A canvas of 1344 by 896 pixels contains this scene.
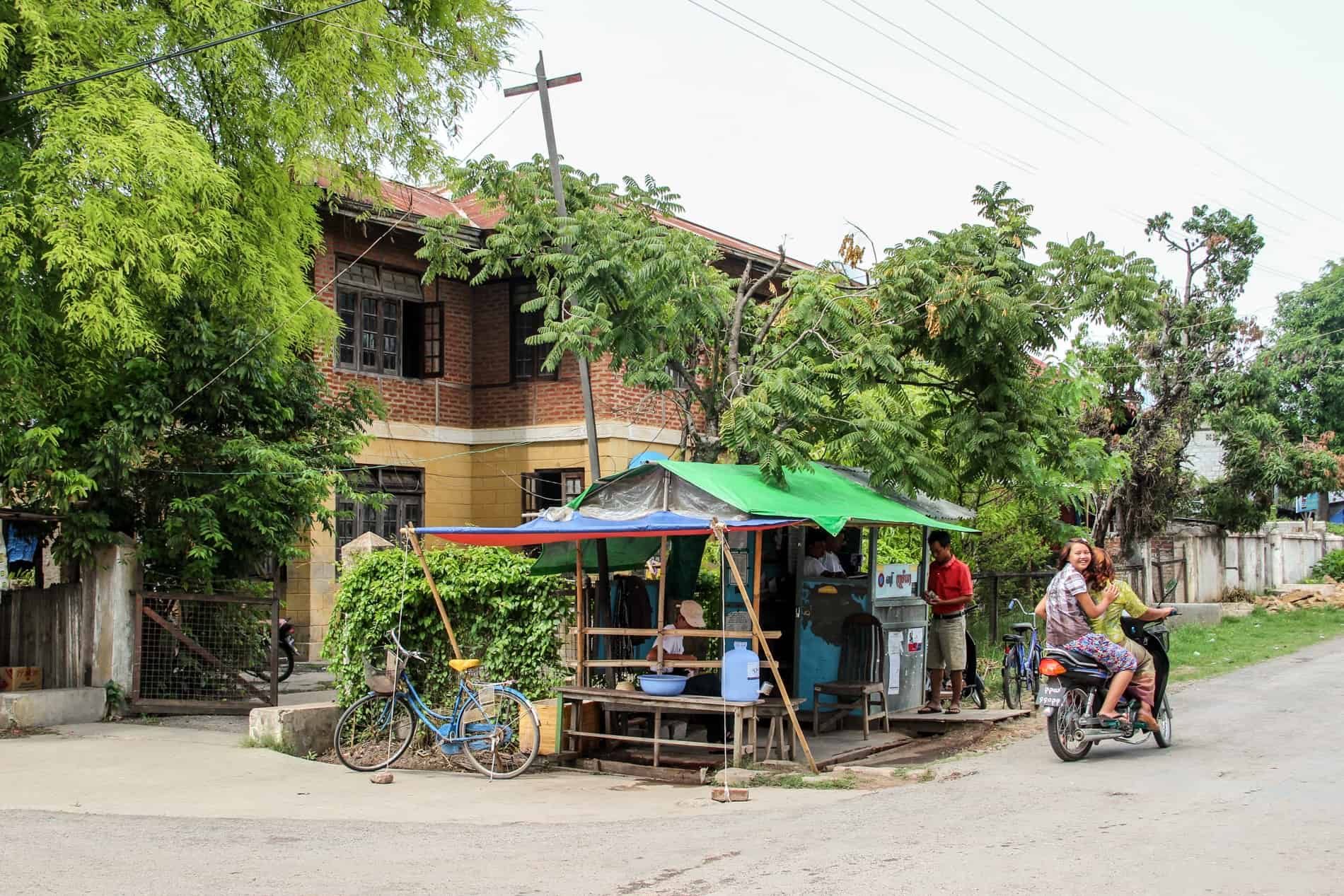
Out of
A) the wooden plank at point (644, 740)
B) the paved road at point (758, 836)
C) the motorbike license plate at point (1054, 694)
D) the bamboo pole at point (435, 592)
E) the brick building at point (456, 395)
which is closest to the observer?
the paved road at point (758, 836)

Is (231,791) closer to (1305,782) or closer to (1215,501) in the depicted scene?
(1305,782)

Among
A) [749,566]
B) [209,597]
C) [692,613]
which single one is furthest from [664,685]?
[209,597]

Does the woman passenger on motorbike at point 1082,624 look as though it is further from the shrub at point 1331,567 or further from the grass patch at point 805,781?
the shrub at point 1331,567

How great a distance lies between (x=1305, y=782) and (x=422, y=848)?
19.2ft

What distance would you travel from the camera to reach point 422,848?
7.61 m

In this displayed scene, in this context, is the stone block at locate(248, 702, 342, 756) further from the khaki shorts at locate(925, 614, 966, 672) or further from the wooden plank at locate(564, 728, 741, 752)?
the khaki shorts at locate(925, 614, 966, 672)

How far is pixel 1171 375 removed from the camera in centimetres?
2434

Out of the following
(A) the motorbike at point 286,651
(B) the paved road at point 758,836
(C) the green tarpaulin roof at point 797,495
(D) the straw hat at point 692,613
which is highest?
(C) the green tarpaulin roof at point 797,495

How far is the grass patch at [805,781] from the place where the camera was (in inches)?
380

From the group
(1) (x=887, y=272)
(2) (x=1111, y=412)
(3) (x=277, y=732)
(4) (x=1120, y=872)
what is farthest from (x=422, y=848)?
(2) (x=1111, y=412)

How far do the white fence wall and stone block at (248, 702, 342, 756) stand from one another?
66.5 ft

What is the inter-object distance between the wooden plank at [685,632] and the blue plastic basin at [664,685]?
0.17 m

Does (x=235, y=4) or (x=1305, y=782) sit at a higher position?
(x=235, y=4)

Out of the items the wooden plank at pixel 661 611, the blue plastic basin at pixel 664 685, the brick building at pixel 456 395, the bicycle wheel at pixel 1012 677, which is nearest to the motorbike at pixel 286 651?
the brick building at pixel 456 395
